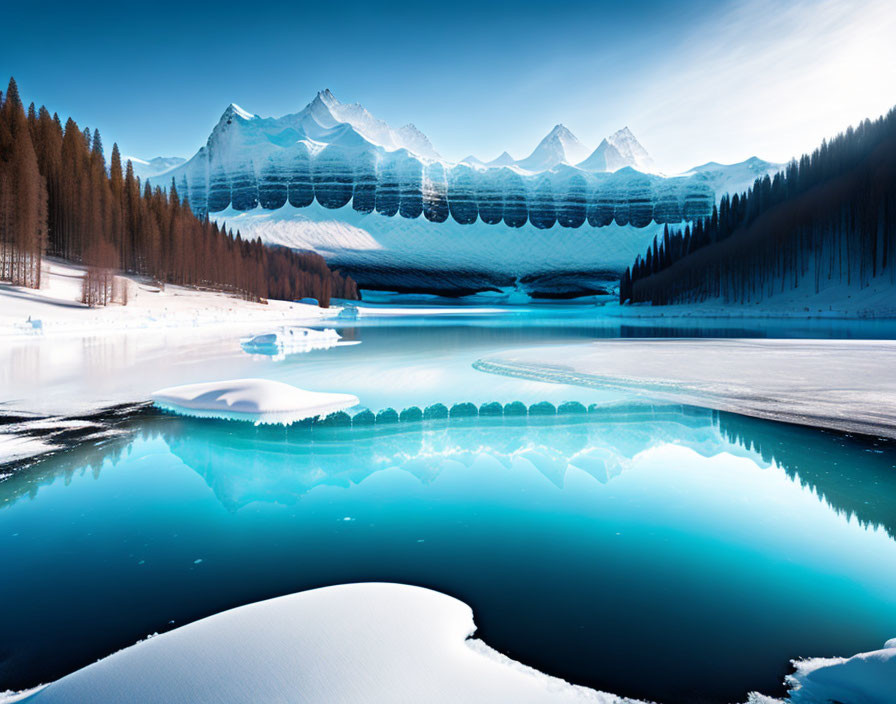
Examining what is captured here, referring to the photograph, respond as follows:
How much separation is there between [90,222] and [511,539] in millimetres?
69890

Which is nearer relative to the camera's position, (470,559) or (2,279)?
(470,559)

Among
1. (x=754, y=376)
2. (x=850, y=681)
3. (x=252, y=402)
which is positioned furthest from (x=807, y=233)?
(x=850, y=681)

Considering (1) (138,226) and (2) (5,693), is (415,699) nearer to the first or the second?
(2) (5,693)

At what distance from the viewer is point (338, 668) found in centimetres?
290

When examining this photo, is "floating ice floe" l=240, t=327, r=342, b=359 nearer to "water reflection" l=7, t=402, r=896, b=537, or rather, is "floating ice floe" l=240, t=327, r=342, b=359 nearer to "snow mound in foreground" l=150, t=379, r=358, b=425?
"snow mound in foreground" l=150, t=379, r=358, b=425

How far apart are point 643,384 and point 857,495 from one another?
765 centimetres

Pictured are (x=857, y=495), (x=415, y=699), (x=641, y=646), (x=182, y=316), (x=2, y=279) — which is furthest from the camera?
(x=182, y=316)

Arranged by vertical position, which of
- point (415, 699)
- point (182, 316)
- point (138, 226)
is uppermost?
point (138, 226)

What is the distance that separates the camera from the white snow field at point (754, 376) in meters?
11.0

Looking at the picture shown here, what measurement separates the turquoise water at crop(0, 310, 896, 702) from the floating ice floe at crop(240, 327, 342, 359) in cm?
1455

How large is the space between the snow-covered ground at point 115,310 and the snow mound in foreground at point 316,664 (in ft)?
102

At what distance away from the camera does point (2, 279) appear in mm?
41344

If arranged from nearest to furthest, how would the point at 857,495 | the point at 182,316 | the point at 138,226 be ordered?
1. the point at 857,495
2. the point at 182,316
3. the point at 138,226

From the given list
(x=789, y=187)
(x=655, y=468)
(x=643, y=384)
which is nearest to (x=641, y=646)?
(x=655, y=468)
